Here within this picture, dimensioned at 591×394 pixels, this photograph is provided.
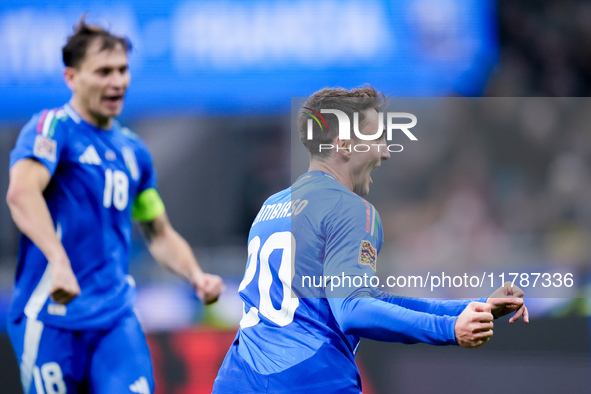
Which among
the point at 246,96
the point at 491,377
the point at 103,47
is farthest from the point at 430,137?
the point at 103,47

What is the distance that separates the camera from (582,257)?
7.12 m

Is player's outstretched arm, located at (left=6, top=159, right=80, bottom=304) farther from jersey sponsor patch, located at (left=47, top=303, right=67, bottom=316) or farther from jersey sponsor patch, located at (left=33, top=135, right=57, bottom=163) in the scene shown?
jersey sponsor patch, located at (left=47, top=303, right=67, bottom=316)

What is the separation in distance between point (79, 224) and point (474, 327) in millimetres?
2332

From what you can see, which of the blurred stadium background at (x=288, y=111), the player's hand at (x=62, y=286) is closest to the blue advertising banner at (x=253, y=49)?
the blurred stadium background at (x=288, y=111)

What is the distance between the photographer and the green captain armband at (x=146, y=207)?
14.1 feet

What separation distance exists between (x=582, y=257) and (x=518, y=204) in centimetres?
162

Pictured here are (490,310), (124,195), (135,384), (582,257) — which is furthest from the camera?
(582,257)

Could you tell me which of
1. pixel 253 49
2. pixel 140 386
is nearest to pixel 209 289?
pixel 140 386

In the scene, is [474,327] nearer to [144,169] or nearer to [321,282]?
[321,282]

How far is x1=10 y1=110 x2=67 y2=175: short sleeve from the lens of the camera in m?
3.74

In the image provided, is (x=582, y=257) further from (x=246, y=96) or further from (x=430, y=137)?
(x=246, y=96)

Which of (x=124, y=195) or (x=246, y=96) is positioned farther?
(x=246, y=96)

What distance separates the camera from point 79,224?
12.7 ft

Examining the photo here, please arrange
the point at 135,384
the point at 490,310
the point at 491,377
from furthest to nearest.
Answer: the point at 491,377
the point at 135,384
the point at 490,310
